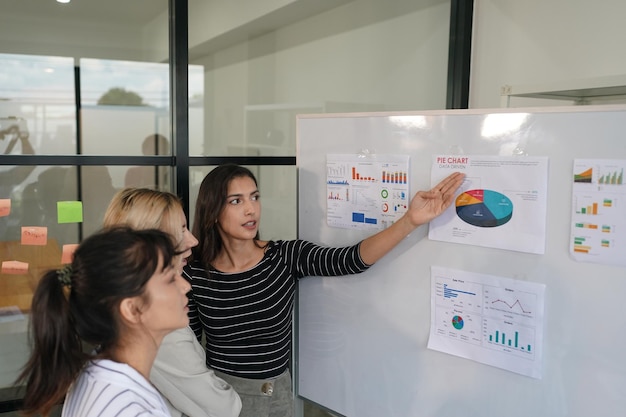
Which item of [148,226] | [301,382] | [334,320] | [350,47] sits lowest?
[301,382]

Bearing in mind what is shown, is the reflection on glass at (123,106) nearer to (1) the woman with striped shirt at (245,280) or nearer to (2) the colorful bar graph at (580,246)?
(1) the woman with striped shirt at (245,280)

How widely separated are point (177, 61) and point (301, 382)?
4.68ft

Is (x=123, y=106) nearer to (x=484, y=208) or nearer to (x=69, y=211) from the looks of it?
(x=69, y=211)

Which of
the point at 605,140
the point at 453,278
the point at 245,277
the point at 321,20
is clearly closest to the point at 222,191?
the point at 245,277

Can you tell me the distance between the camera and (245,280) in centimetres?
197

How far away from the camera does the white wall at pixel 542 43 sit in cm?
255

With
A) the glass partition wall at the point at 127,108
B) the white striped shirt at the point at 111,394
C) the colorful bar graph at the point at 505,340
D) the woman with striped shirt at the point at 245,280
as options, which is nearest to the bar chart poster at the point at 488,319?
the colorful bar graph at the point at 505,340

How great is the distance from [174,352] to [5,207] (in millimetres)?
1091

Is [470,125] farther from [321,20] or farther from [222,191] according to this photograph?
[321,20]

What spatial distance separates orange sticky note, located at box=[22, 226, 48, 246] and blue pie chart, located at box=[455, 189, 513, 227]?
5.27 feet

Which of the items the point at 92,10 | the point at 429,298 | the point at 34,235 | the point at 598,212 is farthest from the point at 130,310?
the point at 92,10

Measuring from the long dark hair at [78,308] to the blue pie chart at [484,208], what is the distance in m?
0.99

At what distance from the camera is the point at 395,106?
3.40 m

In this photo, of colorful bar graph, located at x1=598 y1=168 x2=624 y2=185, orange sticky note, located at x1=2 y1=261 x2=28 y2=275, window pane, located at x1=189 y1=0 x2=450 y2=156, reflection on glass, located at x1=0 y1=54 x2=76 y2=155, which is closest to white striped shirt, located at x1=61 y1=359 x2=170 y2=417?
colorful bar graph, located at x1=598 y1=168 x2=624 y2=185
